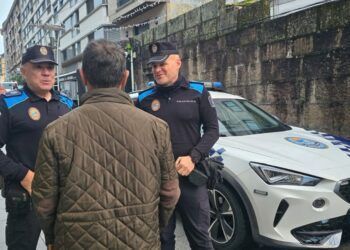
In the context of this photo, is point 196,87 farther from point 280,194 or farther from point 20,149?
point 20,149

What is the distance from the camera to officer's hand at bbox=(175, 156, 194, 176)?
8.68 feet

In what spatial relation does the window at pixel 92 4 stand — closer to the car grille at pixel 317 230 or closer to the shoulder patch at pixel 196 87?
the shoulder patch at pixel 196 87

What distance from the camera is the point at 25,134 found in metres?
2.50

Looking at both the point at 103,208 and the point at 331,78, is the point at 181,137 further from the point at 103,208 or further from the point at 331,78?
the point at 331,78

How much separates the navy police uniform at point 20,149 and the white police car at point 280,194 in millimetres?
1626

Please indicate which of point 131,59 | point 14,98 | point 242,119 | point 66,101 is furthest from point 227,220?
point 131,59

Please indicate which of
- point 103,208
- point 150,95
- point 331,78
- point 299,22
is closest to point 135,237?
point 103,208

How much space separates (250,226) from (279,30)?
5.26m

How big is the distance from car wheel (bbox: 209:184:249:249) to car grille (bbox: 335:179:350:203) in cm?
78

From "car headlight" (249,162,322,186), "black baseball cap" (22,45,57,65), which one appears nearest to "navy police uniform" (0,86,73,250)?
"black baseball cap" (22,45,57,65)

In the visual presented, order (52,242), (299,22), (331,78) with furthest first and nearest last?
(299,22)
(331,78)
(52,242)

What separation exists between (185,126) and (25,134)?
3.52 feet

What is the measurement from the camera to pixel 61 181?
5.48 ft

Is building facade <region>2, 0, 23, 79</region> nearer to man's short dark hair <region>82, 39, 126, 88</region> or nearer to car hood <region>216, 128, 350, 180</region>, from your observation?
car hood <region>216, 128, 350, 180</region>
